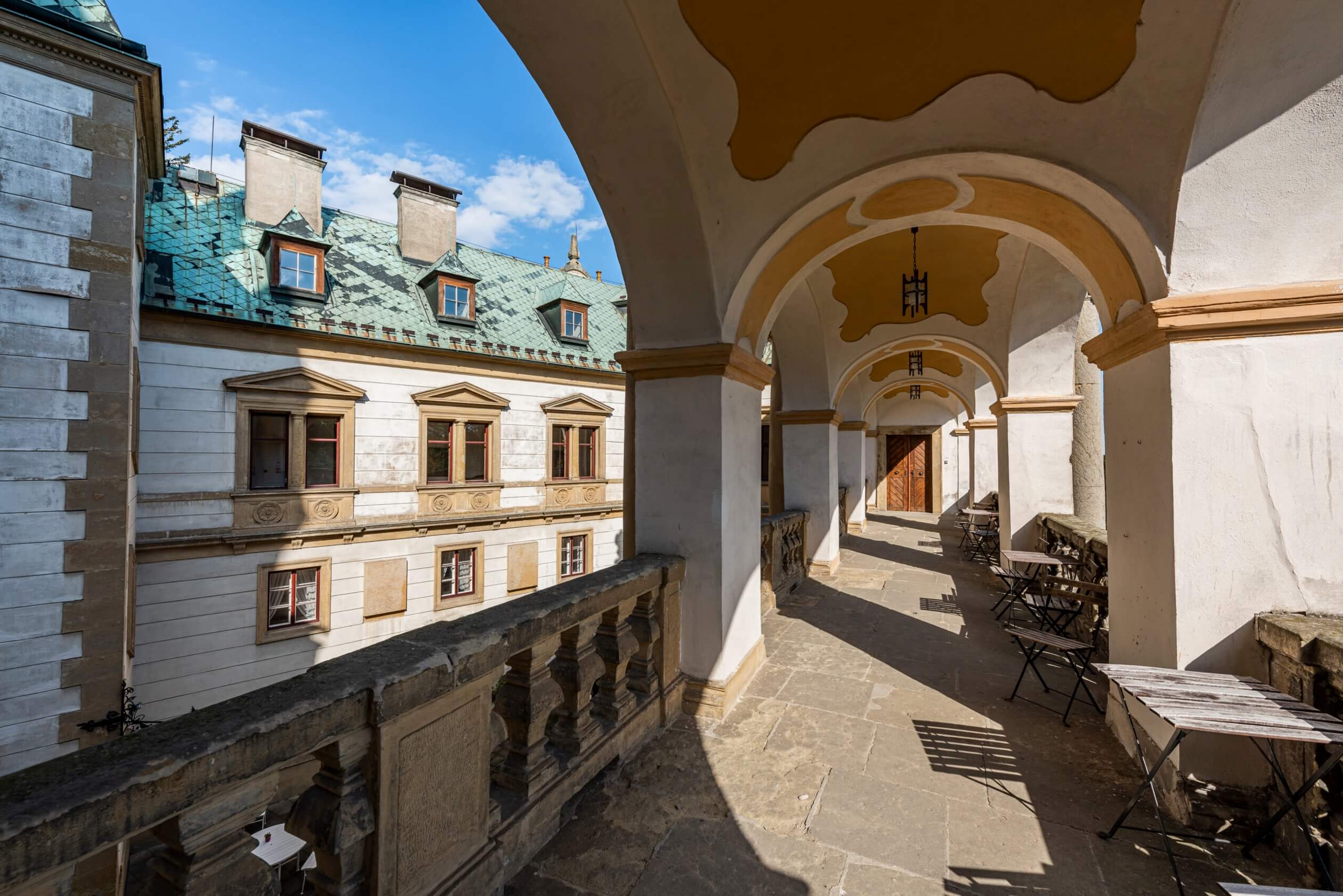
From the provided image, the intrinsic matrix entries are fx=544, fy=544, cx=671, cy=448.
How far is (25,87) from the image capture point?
5730 millimetres

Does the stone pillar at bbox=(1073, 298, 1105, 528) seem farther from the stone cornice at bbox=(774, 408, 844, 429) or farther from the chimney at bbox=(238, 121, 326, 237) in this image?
A: the chimney at bbox=(238, 121, 326, 237)

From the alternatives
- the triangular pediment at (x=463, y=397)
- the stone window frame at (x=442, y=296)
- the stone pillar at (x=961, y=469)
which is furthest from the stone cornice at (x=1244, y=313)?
the stone pillar at (x=961, y=469)

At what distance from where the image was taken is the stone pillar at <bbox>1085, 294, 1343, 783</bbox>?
256cm

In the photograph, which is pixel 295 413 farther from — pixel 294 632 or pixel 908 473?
pixel 908 473

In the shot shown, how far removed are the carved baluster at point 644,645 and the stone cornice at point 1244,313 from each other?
3.09 m

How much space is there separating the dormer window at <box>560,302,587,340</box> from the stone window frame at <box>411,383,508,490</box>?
305cm

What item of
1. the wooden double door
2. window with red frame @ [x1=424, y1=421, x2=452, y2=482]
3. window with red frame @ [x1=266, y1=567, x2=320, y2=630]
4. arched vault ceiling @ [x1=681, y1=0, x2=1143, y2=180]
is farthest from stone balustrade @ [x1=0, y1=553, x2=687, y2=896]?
the wooden double door

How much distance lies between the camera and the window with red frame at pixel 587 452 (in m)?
15.5

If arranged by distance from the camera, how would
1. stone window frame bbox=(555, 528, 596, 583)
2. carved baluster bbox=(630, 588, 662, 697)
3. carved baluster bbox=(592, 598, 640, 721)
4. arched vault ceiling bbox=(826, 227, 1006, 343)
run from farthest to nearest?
stone window frame bbox=(555, 528, 596, 583) → arched vault ceiling bbox=(826, 227, 1006, 343) → carved baluster bbox=(630, 588, 662, 697) → carved baluster bbox=(592, 598, 640, 721)

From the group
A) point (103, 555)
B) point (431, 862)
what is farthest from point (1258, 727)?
point (103, 555)

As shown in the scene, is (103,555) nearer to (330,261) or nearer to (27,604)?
(27,604)

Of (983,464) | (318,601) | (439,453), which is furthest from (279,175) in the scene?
(983,464)

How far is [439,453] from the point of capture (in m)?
12.8

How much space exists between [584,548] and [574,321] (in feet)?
21.4
